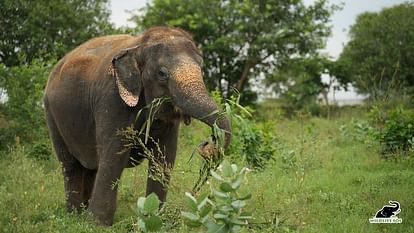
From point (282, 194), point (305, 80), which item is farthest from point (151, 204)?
point (305, 80)

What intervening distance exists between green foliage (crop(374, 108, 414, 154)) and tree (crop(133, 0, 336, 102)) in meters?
15.1

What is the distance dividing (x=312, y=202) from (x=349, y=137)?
20.6 feet

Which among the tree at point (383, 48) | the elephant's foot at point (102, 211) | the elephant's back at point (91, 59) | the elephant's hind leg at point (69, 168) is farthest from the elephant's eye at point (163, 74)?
the tree at point (383, 48)

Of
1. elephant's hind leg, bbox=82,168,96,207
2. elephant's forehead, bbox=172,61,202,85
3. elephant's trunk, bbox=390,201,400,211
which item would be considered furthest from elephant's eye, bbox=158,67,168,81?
elephant's trunk, bbox=390,201,400,211

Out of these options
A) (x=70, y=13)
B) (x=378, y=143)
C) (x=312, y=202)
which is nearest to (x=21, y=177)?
(x=312, y=202)

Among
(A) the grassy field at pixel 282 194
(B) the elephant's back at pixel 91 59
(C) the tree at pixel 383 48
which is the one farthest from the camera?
(C) the tree at pixel 383 48

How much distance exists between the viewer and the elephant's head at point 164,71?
16.2 feet

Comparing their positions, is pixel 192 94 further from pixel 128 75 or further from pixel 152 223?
pixel 152 223

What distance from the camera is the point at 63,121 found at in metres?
6.32

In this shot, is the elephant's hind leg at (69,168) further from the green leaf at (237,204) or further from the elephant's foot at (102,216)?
the green leaf at (237,204)

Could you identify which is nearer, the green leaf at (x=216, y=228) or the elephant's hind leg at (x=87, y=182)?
the green leaf at (x=216, y=228)

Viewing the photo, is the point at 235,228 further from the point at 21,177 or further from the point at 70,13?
the point at 70,13

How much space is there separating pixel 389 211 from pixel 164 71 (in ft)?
8.44

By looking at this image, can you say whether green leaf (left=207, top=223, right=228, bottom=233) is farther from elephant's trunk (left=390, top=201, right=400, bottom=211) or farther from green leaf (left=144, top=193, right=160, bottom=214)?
elephant's trunk (left=390, top=201, right=400, bottom=211)
